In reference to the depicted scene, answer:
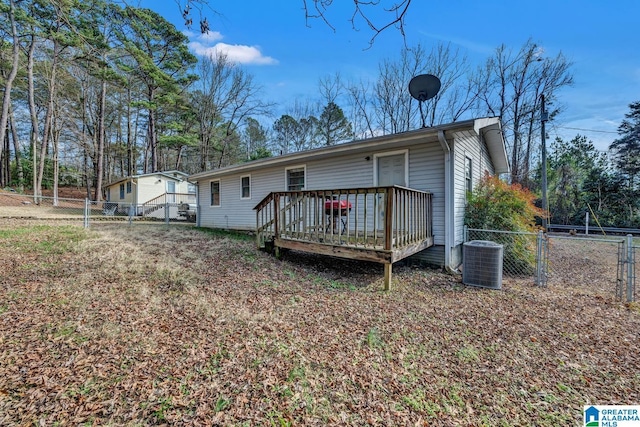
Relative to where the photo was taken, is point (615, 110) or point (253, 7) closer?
point (253, 7)

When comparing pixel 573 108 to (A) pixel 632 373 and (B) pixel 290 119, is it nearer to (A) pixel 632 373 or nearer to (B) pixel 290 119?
(B) pixel 290 119

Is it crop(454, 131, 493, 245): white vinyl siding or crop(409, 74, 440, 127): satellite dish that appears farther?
crop(409, 74, 440, 127): satellite dish

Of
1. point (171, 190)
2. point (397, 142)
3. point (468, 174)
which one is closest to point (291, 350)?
point (397, 142)

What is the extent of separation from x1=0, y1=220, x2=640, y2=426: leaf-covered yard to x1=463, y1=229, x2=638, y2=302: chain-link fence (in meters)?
0.57

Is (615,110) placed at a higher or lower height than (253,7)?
higher

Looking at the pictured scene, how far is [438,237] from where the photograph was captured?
6160 millimetres

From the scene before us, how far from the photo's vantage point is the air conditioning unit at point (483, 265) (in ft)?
16.5

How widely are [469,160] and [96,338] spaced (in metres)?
8.33

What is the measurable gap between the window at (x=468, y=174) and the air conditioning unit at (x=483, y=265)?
8.20 feet

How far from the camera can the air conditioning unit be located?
5.02 m

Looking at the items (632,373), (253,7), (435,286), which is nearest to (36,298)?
(253,7)

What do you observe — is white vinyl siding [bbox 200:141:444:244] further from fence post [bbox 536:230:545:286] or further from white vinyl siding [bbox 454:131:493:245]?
fence post [bbox 536:230:545:286]

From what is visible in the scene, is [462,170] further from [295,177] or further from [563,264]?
[295,177]

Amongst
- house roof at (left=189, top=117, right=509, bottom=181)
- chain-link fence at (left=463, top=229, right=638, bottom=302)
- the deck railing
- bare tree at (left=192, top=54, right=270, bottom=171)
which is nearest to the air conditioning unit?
chain-link fence at (left=463, top=229, right=638, bottom=302)
